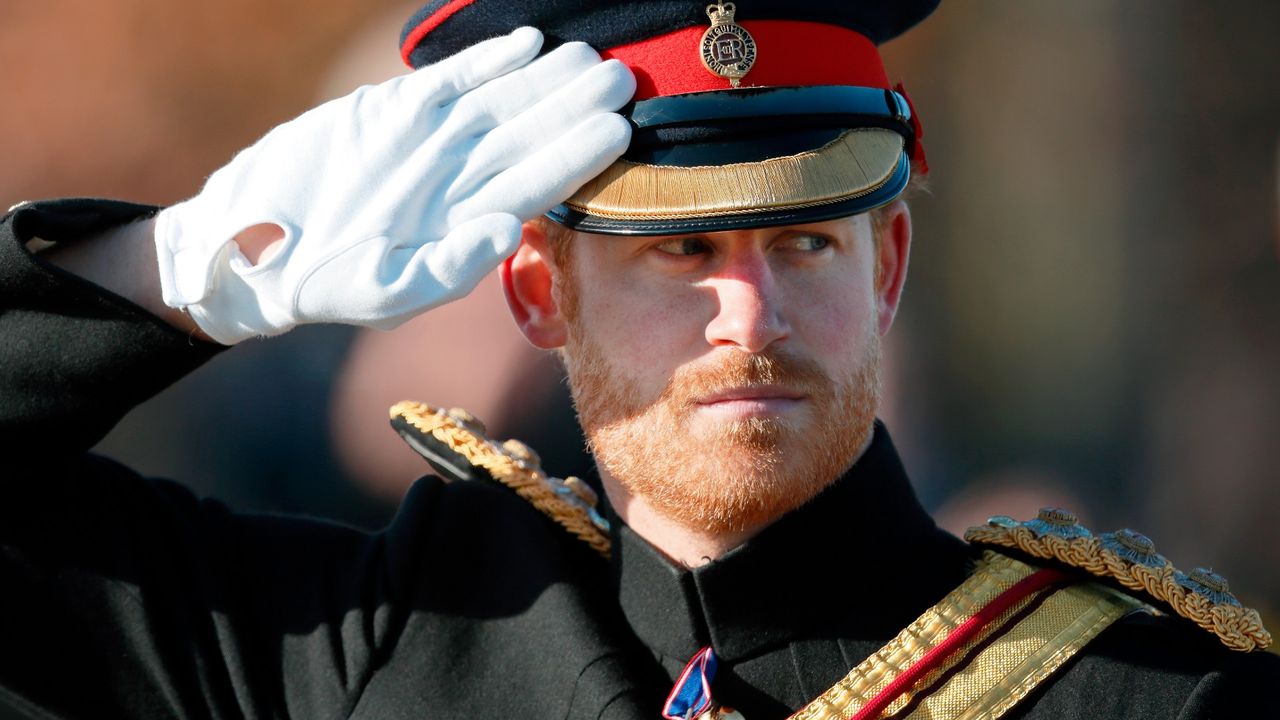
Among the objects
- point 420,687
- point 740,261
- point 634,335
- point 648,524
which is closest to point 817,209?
point 740,261

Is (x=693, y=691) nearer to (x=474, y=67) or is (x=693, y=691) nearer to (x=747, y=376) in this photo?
(x=747, y=376)

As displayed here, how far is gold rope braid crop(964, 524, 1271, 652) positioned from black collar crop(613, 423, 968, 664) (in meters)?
0.12

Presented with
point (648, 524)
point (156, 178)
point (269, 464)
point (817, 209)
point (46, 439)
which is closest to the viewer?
point (817, 209)

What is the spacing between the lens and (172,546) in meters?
2.74

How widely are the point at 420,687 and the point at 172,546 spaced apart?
52cm

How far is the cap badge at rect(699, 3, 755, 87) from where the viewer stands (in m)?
2.49

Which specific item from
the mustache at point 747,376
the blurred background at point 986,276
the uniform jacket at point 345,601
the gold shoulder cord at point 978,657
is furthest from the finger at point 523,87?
the blurred background at point 986,276

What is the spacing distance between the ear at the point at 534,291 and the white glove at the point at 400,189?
0.33m

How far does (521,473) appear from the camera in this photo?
294 cm

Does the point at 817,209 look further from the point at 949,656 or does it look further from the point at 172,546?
the point at 172,546

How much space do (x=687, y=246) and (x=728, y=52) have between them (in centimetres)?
32

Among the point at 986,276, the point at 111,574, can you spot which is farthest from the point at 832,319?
the point at 986,276

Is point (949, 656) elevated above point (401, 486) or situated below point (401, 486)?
above

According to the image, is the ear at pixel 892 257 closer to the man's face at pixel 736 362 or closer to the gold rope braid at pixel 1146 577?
the man's face at pixel 736 362
